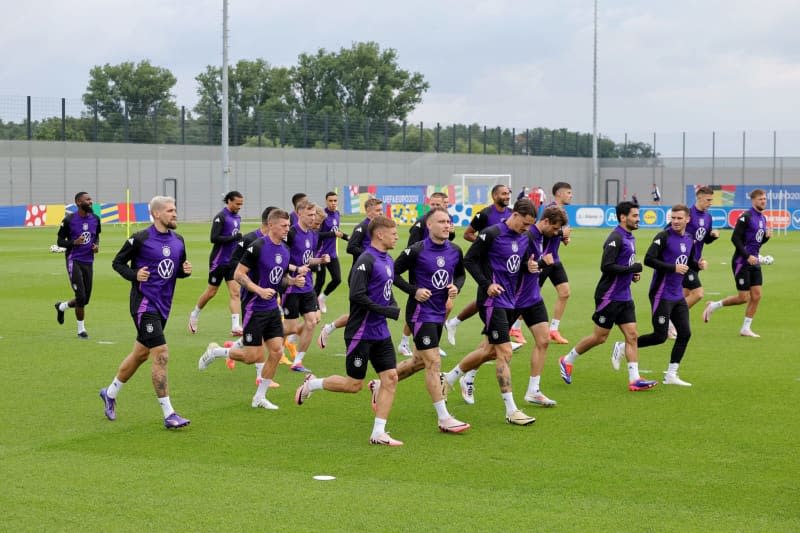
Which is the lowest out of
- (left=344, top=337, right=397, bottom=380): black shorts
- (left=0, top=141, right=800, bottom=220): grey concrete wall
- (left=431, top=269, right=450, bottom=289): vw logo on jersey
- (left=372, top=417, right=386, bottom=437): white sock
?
(left=372, top=417, right=386, bottom=437): white sock

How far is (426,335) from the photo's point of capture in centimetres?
988

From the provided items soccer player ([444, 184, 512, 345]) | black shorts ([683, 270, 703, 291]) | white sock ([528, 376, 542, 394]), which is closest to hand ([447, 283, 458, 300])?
white sock ([528, 376, 542, 394])

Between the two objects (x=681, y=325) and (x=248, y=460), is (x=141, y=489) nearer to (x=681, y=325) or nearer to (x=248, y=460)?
(x=248, y=460)

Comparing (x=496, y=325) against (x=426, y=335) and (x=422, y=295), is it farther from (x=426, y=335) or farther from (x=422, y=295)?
(x=422, y=295)

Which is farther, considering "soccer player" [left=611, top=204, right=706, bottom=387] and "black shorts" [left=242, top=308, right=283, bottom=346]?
"soccer player" [left=611, top=204, right=706, bottom=387]

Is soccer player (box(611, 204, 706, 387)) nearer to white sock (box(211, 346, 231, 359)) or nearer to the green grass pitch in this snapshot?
the green grass pitch

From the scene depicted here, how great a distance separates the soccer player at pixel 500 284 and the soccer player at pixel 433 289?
447mm

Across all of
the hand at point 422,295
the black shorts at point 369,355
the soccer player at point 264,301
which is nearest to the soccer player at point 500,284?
the hand at point 422,295

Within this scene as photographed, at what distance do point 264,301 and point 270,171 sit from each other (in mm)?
59711

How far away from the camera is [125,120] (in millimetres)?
61844

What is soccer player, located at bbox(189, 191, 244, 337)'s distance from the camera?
52.5 feet

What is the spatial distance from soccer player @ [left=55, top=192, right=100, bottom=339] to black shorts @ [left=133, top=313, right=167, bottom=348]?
6.38m

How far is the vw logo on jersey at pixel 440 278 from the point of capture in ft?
32.6

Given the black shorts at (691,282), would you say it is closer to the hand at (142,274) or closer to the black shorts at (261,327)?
the black shorts at (261,327)
